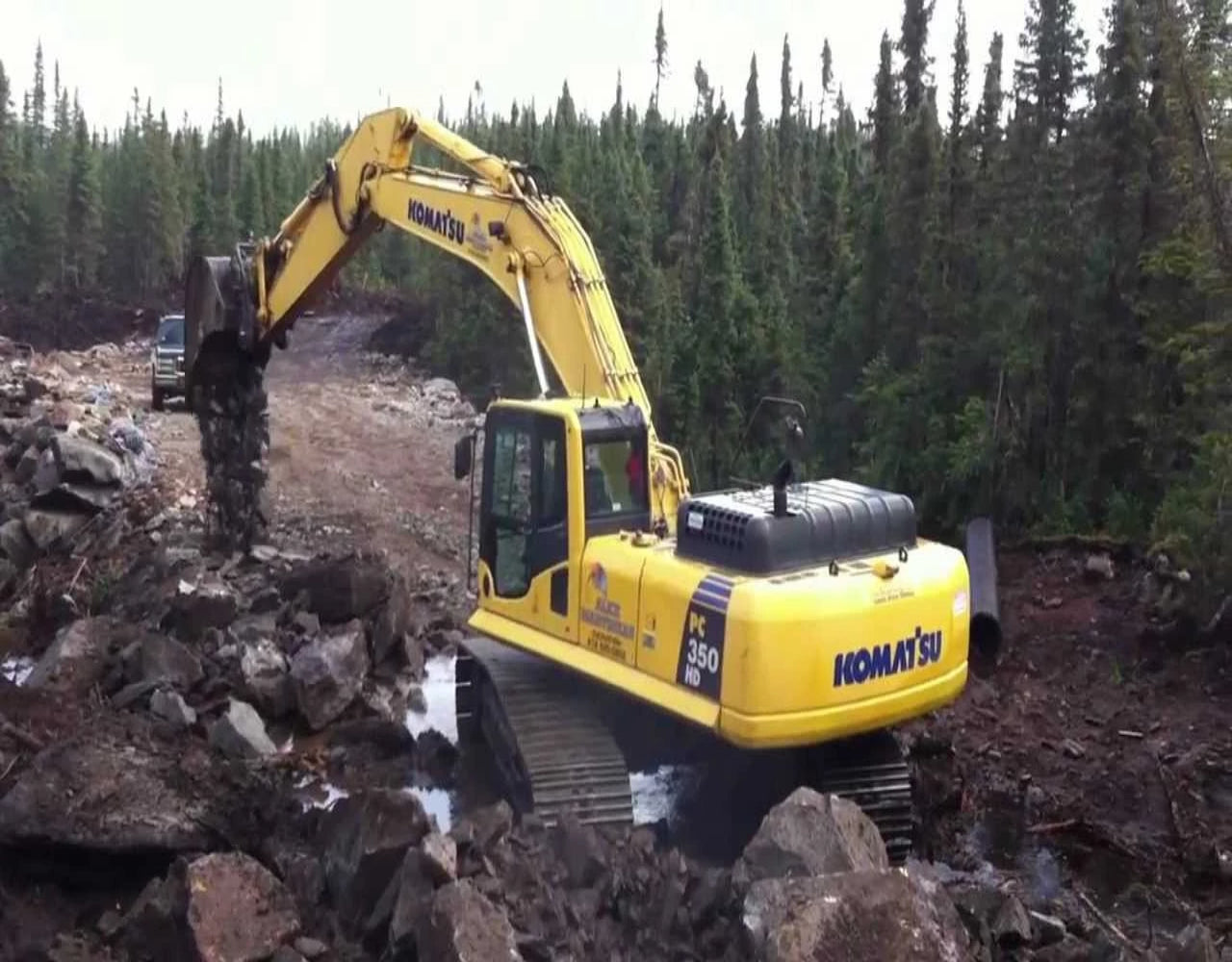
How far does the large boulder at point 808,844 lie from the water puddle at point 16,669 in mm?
8653

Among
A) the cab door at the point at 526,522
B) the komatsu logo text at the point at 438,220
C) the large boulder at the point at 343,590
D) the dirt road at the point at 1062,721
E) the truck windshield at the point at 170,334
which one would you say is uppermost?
the komatsu logo text at the point at 438,220

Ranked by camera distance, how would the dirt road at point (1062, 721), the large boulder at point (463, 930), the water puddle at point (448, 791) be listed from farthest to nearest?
the dirt road at point (1062, 721) → the water puddle at point (448, 791) → the large boulder at point (463, 930)

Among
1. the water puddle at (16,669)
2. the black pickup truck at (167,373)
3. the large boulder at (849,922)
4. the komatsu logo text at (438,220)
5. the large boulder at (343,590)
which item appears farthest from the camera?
the black pickup truck at (167,373)

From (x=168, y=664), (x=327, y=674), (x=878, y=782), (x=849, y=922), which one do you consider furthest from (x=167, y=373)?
(x=849, y=922)

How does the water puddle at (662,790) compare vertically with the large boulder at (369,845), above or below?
below

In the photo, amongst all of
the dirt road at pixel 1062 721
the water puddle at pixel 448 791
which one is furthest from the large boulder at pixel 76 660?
the dirt road at pixel 1062 721

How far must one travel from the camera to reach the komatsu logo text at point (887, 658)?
833 cm

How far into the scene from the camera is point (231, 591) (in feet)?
46.3

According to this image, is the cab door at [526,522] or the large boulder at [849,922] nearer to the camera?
the large boulder at [849,922]

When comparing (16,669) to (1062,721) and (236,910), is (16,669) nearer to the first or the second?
(236,910)

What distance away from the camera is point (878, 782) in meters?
9.35

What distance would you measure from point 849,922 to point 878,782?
2641 millimetres

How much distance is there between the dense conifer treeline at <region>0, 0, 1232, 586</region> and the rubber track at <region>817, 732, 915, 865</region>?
758cm

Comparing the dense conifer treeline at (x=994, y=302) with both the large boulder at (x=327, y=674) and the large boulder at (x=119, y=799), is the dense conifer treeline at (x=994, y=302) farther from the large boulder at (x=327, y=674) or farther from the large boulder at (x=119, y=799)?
the large boulder at (x=119, y=799)
